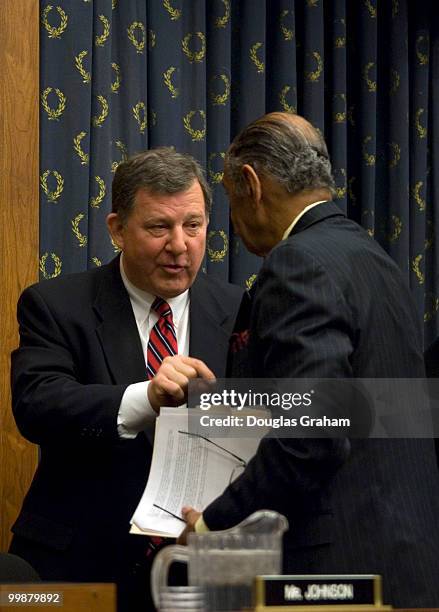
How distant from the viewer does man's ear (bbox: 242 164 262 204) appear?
1.96m

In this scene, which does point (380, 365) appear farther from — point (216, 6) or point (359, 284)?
point (216, 6)

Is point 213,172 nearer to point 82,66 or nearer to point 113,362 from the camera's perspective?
point 82,66

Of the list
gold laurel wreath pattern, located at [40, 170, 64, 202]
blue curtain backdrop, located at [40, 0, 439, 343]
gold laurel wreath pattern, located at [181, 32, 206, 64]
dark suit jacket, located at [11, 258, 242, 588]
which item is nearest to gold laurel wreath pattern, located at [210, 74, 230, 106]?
blue curtain backdrop, located at [40, 0, 439, 343]

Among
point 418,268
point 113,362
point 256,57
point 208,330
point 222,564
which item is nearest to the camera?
point 222,564

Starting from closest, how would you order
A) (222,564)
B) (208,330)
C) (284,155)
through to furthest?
(222,564) < (284,155) < (208,330)

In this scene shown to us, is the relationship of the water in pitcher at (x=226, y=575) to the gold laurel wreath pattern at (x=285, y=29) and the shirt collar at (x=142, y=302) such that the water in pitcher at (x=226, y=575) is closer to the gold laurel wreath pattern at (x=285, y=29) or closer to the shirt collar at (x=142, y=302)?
the shirt collar at (x=142, y=302)

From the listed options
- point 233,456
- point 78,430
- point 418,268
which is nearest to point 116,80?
point 418,268

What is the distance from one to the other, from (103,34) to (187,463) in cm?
193

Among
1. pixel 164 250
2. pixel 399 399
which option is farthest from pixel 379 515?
pixel 164 250

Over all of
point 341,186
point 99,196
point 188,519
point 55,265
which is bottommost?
point 188,519

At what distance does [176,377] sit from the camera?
78.5 inches

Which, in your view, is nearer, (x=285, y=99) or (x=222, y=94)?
(x=222, y=94)

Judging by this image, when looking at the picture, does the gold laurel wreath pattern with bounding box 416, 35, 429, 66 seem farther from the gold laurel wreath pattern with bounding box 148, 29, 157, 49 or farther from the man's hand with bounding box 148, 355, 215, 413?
the man's hand with bounding box 148, 355, 215, 413

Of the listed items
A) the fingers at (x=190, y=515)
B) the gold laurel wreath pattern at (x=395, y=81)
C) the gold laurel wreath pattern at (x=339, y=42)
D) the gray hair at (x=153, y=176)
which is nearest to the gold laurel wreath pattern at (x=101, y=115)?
the gray hair at (x=153, y=176)
